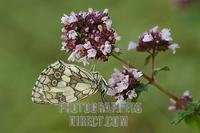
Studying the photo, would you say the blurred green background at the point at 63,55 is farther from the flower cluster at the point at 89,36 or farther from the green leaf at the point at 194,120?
the flower cluster at the point at 89,36

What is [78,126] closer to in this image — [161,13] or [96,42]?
[161,13]

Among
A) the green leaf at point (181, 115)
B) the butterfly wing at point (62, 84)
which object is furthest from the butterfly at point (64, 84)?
the green leaf at point (181, 115)

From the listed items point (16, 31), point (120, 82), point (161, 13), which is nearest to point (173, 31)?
point (161, 13)

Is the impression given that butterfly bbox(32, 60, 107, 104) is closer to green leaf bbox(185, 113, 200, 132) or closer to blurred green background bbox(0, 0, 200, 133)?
green leaf bbox(185, 113, 200, 132)

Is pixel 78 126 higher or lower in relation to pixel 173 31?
lower
